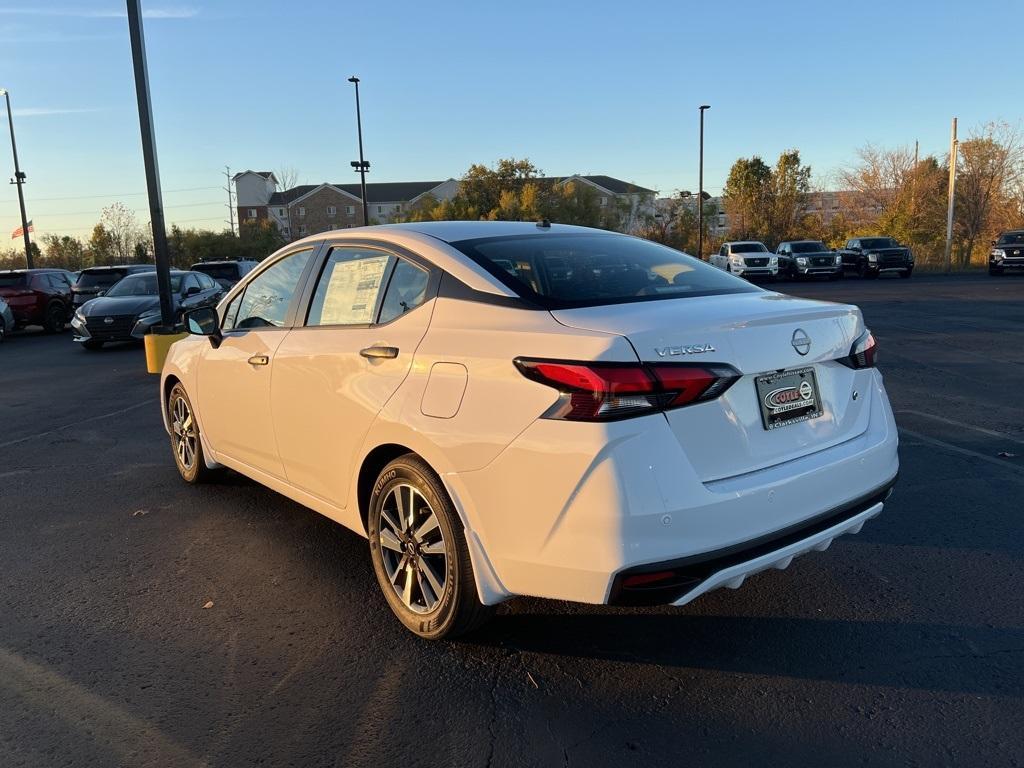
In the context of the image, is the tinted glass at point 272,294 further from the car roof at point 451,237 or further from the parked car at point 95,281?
the parked car at point 95,281

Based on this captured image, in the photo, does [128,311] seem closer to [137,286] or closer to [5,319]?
[137,286]

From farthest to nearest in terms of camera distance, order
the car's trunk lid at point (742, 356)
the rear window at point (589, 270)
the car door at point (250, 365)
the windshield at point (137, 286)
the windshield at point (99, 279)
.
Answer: the windshield at point (99, 279)
the windshield at point (137, 286)
the car door at point (250, 365)
the rear window at point (589, 270)
the car's trunk lid at point (742, 356)

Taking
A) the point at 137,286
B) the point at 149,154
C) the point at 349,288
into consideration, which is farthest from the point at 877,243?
the point at 349,288

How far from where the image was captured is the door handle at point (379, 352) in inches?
126

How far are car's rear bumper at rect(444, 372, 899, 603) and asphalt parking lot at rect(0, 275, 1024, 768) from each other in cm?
46

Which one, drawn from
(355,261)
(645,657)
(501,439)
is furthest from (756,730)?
(355,261)

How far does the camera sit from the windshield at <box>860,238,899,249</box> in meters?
34.5

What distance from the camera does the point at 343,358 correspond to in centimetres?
348

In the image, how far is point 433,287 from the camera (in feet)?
10.6

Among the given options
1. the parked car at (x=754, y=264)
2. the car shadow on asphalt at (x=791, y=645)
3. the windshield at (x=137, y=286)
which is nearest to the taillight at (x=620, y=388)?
the car shadow on asphalt at (x=791, y=645)

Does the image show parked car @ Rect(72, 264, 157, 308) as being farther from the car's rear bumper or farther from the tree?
the tree

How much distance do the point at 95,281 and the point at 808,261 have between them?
1078 inches

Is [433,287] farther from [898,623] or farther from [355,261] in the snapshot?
[898,623]

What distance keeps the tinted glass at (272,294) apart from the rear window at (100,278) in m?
17.3
